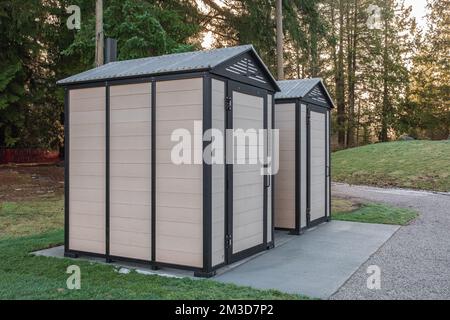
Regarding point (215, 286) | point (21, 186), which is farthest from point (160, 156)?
point (21, 186)

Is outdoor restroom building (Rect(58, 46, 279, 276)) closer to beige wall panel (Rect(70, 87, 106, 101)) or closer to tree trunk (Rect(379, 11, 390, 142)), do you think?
beige wall panel (Rect(70, 87, 106, 101))

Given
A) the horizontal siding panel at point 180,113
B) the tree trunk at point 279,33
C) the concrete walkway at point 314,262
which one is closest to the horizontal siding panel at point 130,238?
the concrete walkway at point 314,262

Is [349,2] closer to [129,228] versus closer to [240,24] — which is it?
[240,24]

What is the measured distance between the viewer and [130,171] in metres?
5.11

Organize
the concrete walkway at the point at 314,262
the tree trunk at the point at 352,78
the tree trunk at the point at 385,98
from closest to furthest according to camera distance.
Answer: the concrete walkway at the point at 314,262
the tree trunk at the point at 385,98
the tree trunk at the point at 352,78

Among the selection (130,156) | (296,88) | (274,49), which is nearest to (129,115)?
(130,156)

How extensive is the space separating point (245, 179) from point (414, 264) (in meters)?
2.22

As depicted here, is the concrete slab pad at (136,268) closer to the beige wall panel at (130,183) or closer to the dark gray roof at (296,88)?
the beige wall panel at (130,183)

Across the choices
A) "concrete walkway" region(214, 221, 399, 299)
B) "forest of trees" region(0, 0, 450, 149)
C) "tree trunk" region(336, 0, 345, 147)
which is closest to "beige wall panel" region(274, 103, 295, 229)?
"concrete walkway" region(214, 221, 399, 299)

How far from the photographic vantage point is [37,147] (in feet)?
70.2

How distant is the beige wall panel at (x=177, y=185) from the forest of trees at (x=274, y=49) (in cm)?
584

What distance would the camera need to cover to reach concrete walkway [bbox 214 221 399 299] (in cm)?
433

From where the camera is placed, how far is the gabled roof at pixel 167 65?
472 cm

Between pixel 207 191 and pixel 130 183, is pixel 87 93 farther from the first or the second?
pixel 207 191
